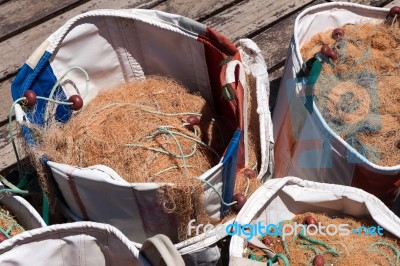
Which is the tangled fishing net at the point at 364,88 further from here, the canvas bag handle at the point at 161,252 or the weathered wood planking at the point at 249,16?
the canvas bag handle at the point at 161,252

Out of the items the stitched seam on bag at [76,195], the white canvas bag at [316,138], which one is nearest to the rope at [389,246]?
the white canvas bag at [316,138]

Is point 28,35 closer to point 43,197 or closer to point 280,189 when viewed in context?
point 43,197

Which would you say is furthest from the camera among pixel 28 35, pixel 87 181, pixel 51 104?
pixel 28 35

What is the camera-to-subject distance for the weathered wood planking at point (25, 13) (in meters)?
1.66

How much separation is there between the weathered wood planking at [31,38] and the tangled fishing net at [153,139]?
324mm

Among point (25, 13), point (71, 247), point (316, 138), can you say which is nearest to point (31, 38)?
point (25, 13)

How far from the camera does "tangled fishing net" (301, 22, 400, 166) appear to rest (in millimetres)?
1244

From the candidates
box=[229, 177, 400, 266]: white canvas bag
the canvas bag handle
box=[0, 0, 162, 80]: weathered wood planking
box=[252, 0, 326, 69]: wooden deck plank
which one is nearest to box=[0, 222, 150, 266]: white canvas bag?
the canvas bag handle

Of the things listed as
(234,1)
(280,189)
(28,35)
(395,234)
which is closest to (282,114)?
(280,189)

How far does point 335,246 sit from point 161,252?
0.38m

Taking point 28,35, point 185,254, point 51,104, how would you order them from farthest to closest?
point 28,35, point 51,104, point 185,254

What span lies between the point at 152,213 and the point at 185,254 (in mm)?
128

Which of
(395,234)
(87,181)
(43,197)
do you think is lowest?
(395,234)

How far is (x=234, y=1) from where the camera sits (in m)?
1.72
